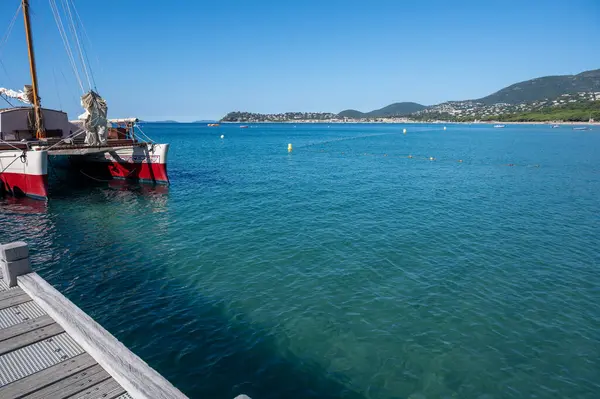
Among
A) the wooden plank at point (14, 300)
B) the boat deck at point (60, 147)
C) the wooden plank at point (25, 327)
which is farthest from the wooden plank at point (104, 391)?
the boat deck at point (60, 147)

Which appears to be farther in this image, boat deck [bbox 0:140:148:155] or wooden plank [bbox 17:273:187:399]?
boat deck [bbox 0:140:148:155]

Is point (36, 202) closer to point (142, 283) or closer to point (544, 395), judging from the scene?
point (142, 283)

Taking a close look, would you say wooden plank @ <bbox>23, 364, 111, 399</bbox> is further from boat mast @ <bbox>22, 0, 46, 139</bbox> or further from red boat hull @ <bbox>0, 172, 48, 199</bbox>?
boat mast @ <bbox>22, 0, 46, 139</bbox>

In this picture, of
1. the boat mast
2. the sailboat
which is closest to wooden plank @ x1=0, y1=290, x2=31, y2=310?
the sailboat

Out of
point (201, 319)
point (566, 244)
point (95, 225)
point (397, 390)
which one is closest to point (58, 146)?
point (95, 225)

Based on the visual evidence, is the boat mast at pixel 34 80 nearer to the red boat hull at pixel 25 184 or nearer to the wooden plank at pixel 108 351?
the red boat hull at pixel 25 184

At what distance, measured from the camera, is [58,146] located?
2222 centimetres

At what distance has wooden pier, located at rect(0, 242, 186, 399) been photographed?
4441mm

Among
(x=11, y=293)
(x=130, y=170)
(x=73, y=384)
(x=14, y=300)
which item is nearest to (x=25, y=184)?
(x=130, y=170)

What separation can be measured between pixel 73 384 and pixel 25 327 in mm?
2155

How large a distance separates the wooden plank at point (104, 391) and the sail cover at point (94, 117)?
24.0 metres

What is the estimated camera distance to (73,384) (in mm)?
4652

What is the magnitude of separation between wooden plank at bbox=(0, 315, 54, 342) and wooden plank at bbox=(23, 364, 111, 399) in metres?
1.80

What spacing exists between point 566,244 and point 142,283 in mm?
Result: 17027
